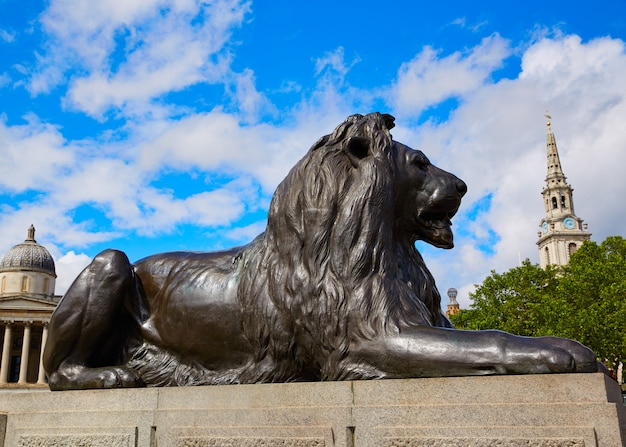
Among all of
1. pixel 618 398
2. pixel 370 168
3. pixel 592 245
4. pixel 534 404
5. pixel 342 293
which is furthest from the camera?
pixel 592 245

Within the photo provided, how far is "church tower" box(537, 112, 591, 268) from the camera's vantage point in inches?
3907

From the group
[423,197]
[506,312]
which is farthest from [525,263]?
[423,197]

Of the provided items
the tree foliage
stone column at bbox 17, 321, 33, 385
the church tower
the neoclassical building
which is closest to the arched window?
the neoclassical building

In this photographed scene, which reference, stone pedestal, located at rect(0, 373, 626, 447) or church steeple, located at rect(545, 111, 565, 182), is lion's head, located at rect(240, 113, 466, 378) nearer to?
stone pedestal, located at rect(0, 373, 626, 447)

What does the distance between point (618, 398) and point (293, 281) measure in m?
2.11

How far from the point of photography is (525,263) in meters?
38.5

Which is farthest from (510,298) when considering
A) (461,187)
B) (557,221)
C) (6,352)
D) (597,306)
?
(557,221)

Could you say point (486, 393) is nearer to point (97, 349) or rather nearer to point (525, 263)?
point (97, 349)

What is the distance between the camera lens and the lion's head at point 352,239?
4.33 m

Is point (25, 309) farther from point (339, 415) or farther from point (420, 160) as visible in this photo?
point (339, 415)

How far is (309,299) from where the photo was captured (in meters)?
4.47

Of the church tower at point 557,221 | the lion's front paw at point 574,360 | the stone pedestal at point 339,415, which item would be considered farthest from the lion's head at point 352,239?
the church tower at point 557,221

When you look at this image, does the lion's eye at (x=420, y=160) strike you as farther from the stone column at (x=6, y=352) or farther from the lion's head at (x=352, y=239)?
the stone column at (x=6, y=352)

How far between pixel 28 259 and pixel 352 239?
74620mm
